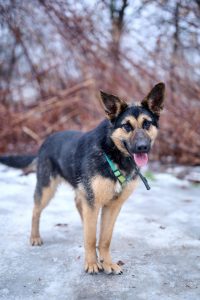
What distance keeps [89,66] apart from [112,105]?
6096 mm

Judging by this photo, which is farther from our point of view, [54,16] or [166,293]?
[54,16]

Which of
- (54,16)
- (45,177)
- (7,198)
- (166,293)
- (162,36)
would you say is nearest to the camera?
(166,293)

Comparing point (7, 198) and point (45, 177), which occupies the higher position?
point (45, 177)

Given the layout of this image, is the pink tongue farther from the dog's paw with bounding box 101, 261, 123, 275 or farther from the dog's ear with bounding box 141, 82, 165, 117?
the dog's paw with bounding box 101, 261, 123, 275

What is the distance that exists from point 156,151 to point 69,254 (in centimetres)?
600

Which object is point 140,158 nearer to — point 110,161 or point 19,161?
point 110,161

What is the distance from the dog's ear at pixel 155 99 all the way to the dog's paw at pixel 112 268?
162cm

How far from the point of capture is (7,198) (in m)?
6.38

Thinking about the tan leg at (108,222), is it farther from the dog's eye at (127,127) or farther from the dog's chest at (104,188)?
the dog's eye at (127,127)

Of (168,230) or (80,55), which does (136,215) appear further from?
(80,55)

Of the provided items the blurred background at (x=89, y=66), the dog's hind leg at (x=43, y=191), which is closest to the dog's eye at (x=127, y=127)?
the dog's hind leg at (x=43, y=191)

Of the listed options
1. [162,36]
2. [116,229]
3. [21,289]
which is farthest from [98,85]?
[21,289]

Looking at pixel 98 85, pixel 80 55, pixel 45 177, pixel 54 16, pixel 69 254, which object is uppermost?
pixel 54 16

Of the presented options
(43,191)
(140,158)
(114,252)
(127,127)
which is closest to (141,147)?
(140,158)
